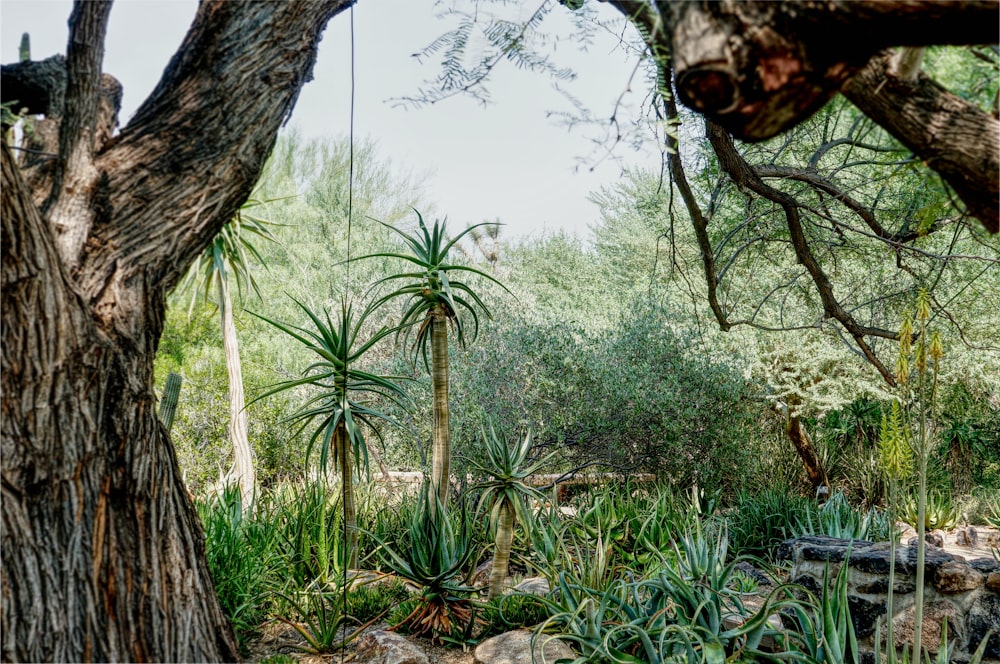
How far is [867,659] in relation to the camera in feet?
14.5

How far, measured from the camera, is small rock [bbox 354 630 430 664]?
4.58 meters

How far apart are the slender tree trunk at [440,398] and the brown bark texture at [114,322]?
9.68ft

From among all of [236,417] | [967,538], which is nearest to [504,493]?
[236,417]

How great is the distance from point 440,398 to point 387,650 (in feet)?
5.71

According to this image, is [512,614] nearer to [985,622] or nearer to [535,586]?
[535,586]

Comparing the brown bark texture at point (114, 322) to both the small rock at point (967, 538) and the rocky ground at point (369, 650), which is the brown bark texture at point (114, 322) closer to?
the rocky ground at point (369, 650)

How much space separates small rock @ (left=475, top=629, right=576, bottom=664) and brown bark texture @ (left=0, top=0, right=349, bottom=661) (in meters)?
2.12

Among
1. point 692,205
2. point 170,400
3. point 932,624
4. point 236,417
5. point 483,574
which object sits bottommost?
point 483,574

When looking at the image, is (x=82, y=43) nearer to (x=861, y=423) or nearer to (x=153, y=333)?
(x=153, y=333)

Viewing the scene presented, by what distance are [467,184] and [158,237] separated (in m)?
26.7

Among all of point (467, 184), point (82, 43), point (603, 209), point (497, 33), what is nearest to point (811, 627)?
point (497, 33)

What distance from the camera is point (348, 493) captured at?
5621 millimetres

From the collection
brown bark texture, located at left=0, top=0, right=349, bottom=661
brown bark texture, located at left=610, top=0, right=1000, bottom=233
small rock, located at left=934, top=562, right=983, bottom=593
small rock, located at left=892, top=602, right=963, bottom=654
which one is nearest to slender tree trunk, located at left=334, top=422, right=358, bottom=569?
brown bark texture, located at left=0, top=0, right=349, bottom=661

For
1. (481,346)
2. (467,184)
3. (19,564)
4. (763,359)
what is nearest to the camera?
(19,564)
